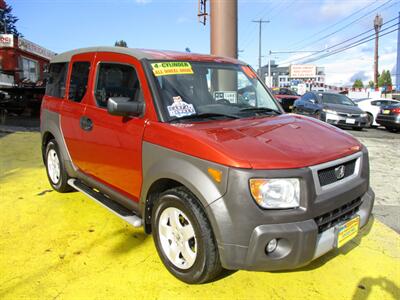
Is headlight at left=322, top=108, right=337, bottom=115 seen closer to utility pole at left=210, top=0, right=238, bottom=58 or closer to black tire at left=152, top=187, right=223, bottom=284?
utility pole at left=210, top=0, right=238, bottom=58

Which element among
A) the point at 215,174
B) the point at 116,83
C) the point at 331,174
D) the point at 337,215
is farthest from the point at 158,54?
the point at 337,215

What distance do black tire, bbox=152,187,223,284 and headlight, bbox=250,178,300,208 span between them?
1.48 feet

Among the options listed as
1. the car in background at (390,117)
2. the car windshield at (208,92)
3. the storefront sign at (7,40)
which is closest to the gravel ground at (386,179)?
the car windshield at (208,92)

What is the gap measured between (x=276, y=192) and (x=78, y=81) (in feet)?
9.54

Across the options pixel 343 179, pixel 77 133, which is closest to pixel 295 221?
pixel 343 179

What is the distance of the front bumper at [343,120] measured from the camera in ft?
44.4

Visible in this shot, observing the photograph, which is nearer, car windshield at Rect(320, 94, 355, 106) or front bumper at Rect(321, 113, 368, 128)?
front bumper at Rect(321, 113, 368, 128)

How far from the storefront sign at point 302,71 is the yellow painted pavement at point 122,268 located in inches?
3297

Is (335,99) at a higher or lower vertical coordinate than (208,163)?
higher

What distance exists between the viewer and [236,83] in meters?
4.20

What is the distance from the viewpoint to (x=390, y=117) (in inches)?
582

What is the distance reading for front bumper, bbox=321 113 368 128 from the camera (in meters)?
13.5

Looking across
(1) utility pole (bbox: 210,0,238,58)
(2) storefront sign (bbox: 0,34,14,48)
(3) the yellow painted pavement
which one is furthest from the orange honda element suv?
(2) storefront sign (bbox: 0,34,14,48)

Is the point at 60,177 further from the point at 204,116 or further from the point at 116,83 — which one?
the point at 204,116
